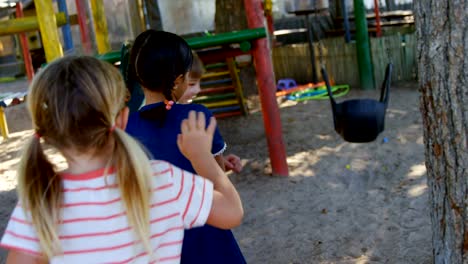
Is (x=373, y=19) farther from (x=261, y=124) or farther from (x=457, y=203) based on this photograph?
(x=457, y=203)

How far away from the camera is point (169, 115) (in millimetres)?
1808

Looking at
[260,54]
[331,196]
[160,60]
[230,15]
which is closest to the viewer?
[160,60]

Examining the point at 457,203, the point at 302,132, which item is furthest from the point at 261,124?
the point at 457,203

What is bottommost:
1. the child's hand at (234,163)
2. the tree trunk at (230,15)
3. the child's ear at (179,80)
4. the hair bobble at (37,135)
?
the child's hand at (234,163)

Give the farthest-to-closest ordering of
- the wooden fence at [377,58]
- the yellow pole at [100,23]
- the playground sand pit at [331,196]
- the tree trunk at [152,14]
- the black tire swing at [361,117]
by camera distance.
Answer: the wooden fence at [377,58] < the tree trunk at [152,14] < the yellow pole at [100,23] < the playground sand pit at [331,196] < the black tire swing at [361,117]

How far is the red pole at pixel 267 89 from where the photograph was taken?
4.77 meters

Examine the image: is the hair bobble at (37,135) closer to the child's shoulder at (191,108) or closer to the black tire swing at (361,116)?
the child's shoulder at (191,108)

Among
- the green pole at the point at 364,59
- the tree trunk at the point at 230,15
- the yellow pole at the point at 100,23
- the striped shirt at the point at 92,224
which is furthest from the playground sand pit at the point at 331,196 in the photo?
the striped shirt at the point at 92,224

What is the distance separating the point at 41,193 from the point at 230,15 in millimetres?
7051

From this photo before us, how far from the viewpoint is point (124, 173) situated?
4.06 ft

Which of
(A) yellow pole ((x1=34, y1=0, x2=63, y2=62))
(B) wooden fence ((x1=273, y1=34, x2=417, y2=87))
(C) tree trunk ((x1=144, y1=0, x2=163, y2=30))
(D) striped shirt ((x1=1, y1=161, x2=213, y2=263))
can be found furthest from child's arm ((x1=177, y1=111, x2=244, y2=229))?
(B) wooden fence ((x1=273, y1=34, x2=417, y2=87))

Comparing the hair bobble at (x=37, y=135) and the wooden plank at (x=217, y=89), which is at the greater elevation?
the hair bobble at (x=37, y=135)

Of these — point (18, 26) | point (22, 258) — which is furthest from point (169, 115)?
point (18, 26)

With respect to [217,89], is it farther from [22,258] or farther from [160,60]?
[22,258]
